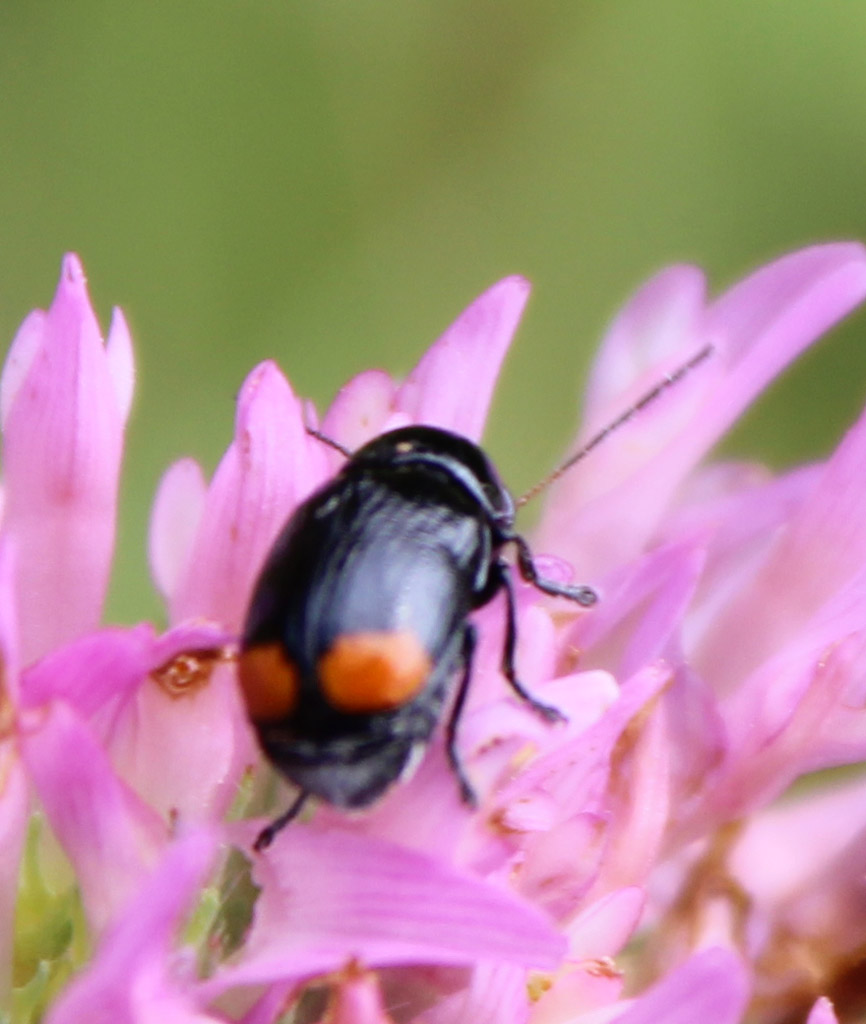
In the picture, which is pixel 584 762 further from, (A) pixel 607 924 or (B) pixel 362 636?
(B) pixel 362 636

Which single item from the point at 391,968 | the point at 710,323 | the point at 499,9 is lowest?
the point at 391,968

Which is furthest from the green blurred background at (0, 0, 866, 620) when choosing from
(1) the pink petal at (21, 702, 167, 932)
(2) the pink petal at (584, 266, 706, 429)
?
(1) the pink petal at (21, 702, 167, 932)

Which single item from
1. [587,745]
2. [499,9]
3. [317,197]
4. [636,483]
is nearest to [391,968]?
[587,745]

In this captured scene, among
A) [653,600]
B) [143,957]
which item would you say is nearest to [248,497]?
[653,600]

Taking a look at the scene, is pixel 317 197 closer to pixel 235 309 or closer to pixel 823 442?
pixel 235 309

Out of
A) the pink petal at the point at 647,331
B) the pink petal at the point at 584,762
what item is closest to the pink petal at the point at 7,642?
the pink petal at the point at 584,762

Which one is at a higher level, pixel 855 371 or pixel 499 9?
pixel 499 9

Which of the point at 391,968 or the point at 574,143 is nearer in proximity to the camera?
the point at 391,968
